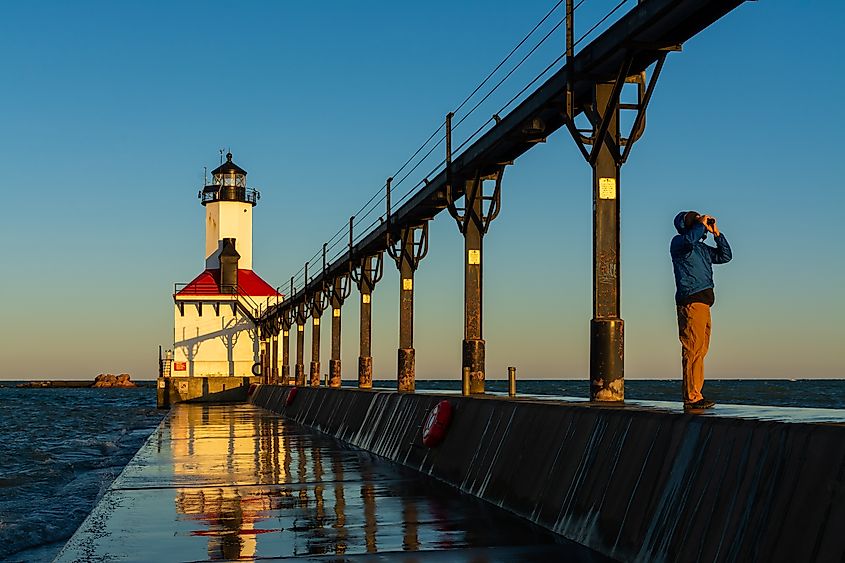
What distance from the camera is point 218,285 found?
72.6 meters

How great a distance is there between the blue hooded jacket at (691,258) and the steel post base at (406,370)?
58.4 ft

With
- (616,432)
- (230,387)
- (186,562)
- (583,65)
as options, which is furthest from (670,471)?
(230,387)

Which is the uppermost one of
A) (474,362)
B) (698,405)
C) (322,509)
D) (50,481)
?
(474,362)

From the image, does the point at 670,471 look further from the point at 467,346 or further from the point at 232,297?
the point at 232,297

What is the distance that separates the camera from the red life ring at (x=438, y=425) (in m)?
16.0

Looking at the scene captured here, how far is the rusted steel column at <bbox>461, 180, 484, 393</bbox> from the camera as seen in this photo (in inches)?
828

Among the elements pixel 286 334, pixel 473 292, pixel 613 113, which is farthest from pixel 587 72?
pixel 286 334

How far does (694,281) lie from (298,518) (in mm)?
5074

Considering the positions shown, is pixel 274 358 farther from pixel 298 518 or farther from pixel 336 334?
pixel 298 518

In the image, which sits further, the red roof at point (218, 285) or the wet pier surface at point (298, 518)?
the red roof at point (218, 285)

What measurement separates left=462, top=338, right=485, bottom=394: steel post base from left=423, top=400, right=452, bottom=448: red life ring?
4.63m

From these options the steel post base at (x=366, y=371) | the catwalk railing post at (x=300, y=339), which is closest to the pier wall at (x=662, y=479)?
the steel post base at (x=366, y=371)

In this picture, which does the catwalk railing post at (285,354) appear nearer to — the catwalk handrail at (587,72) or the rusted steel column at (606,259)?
the catwalk handrail at (587,72)

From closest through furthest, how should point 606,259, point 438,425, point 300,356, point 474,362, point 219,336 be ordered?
point 606,259, point 438,425, point 474,362, point 300,356, point 219,336
